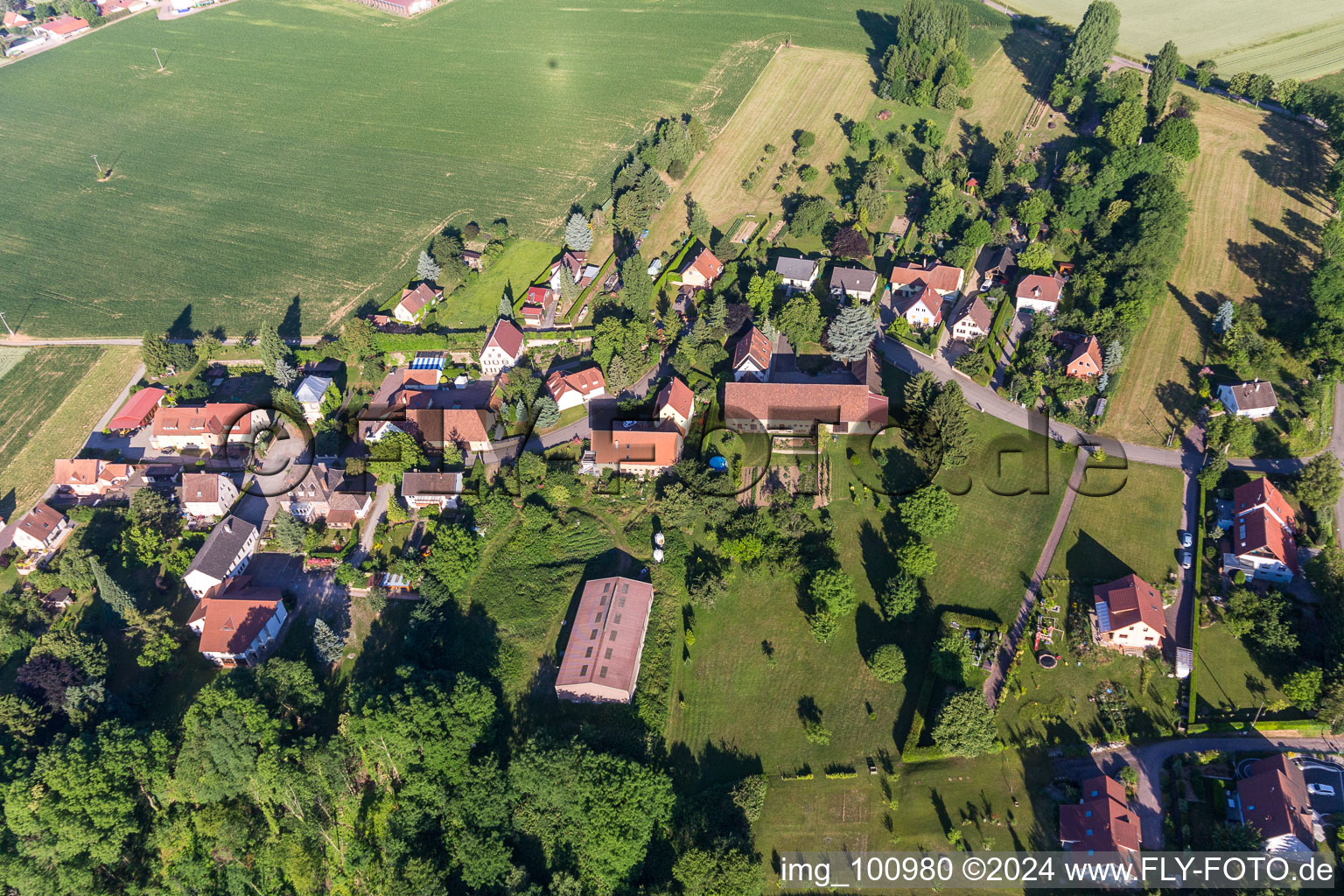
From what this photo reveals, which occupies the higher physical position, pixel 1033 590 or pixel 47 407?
pixel 1033 590

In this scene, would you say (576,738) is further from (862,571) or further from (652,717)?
(862,571)

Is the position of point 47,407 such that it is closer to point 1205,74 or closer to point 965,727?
point 965,727

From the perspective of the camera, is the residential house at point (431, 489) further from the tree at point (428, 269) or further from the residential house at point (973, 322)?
the residential house at point (973, 322)

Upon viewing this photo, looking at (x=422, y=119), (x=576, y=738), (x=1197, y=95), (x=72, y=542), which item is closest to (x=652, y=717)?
(x=576, y=738)

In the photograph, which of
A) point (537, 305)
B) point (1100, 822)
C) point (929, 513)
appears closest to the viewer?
point (1100, 822)

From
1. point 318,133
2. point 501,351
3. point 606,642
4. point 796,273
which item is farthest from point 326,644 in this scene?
point 318,133

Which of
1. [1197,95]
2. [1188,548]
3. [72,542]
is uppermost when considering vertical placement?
[1197,95]
